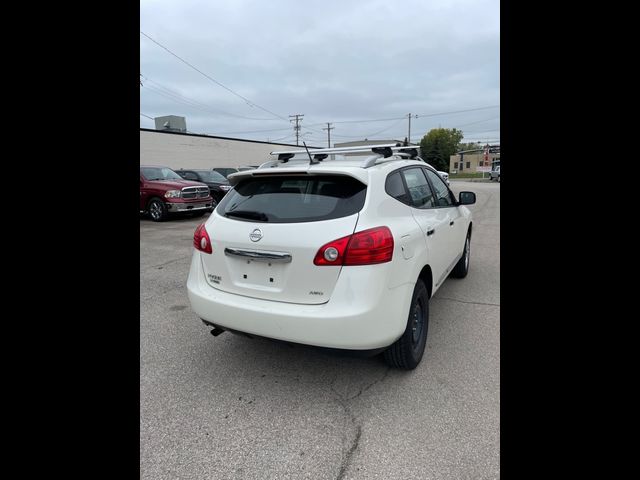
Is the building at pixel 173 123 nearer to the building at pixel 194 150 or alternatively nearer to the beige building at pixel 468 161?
the building at pixel 194 150

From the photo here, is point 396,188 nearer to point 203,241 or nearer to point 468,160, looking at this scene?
point 203,241

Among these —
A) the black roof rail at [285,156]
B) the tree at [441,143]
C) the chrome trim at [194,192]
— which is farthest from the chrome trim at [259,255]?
the tree at [441,143]

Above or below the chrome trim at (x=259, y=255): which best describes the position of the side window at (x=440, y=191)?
above

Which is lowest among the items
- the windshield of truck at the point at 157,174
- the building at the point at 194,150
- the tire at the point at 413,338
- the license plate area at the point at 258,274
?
the tire at the point at 413,338

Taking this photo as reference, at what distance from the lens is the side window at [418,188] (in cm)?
319

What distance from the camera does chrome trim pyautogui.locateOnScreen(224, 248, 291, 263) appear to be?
241 centimetres

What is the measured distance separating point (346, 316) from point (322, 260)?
38 centimetres

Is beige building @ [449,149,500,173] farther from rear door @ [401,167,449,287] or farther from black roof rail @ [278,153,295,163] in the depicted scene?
black roof rail @ [278,153,295,163]

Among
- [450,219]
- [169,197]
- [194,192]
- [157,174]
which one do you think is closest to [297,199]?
[450,219]
